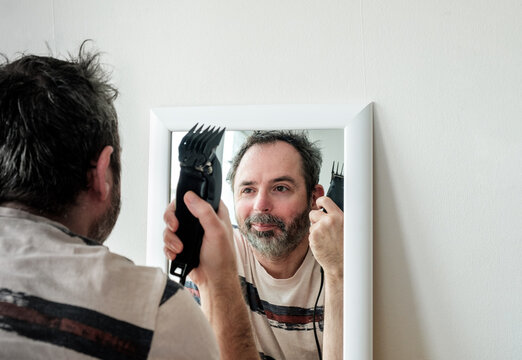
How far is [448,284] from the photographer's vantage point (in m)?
1.42

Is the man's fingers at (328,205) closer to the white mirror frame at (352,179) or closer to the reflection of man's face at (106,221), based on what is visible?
the white mirror frame at (352,179)

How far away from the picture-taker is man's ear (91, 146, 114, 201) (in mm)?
971

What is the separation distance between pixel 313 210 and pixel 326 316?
29cm

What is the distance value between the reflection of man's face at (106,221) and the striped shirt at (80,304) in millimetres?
116

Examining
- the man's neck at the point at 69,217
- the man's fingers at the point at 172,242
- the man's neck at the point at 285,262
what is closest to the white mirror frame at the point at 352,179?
the man's neck at the point at 285,262

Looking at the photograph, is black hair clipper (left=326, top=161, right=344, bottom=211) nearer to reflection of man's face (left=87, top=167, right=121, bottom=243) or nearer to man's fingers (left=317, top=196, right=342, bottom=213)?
man's fingers (left=317, top=196, right=342, bottom=213)

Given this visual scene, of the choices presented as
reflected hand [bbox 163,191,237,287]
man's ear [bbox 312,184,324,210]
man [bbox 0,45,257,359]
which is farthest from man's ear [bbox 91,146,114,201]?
man's ear [bbox 312,184,324,210]

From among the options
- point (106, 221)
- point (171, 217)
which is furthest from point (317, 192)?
point (106, 221)

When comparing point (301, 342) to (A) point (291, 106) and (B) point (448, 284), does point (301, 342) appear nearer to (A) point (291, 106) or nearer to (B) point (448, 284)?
(B) point (448, 284)

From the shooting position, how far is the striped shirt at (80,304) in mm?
755

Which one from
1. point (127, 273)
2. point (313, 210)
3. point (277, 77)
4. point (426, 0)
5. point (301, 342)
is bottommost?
point (301, 342)

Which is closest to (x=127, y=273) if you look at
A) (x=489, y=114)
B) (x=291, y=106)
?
(x=291, y=106)

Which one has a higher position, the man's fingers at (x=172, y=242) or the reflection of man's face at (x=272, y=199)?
the reflection of man's face at (x=272, y=199)

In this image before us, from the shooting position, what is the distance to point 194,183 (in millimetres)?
1542
